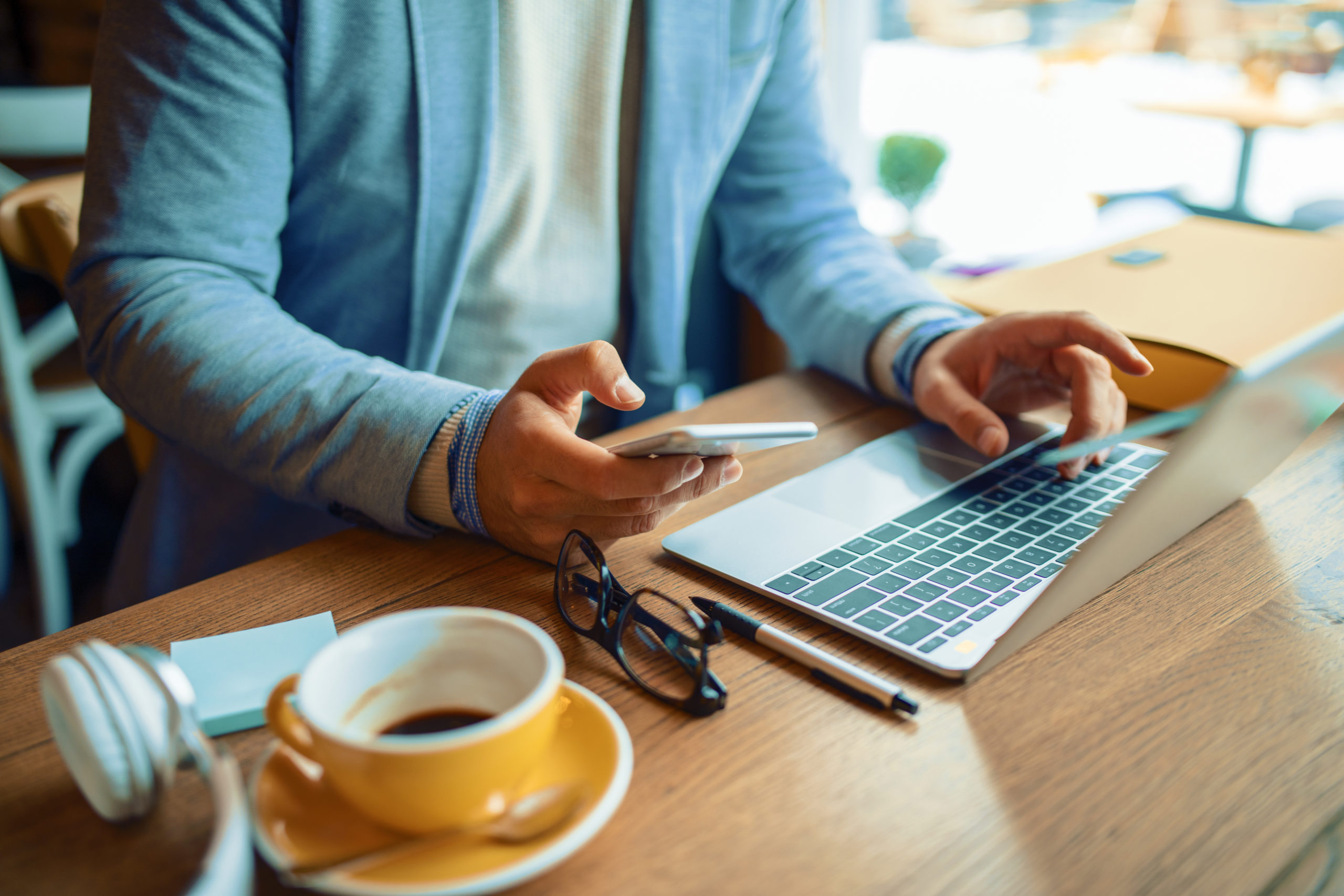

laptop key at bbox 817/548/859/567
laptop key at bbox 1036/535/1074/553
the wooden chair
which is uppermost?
laptop key at bbox 1036/535/1074/553

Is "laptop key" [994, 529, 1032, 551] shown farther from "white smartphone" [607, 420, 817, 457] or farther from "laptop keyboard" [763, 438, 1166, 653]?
"white smartphone" [607, 420, 817, 457]

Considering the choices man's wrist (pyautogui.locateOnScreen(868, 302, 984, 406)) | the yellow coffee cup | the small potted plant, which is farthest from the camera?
the small potted plant

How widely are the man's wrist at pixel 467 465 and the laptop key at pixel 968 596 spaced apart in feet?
0.99

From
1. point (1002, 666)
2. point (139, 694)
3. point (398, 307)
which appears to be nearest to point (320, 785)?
point (139, 694)

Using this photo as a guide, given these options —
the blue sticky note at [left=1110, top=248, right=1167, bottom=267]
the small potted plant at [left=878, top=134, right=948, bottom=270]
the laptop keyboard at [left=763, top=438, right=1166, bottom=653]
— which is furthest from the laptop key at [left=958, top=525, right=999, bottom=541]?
the small potted plant at [left=878, top=134, right=948, bottom=270]

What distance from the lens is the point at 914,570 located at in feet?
1.84

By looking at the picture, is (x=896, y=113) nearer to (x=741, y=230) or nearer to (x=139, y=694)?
(x=741, y=230)

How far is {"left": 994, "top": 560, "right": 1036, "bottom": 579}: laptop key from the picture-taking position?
0.55 meters

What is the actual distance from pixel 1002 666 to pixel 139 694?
0.41 m

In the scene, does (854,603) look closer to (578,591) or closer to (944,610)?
(944,610)

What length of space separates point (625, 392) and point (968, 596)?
24 centimetres

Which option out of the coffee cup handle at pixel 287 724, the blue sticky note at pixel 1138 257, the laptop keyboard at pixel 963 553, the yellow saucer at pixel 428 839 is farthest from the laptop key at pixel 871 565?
the blue sticky note at pixel 1138 257

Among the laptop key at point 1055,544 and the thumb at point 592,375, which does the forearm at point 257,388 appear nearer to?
the thumb at point 592,375

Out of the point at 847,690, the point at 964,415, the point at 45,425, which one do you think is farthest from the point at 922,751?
the point at 45,425
